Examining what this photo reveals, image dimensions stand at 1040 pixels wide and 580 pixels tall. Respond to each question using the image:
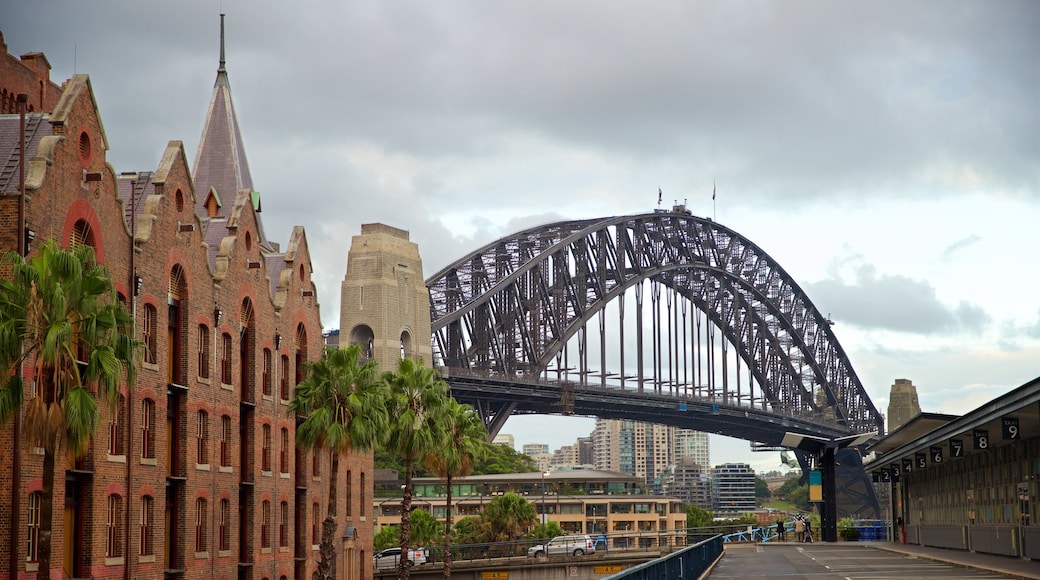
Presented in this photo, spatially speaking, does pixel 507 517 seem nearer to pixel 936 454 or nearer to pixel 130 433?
pixel 936 454

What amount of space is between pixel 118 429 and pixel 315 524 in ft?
79.7

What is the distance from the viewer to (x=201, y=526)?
53312 mm

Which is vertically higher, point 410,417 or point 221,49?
point 221,49

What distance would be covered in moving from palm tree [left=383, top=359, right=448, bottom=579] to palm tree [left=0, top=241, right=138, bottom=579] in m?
33.8

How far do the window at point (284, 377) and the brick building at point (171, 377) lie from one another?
0.31ft

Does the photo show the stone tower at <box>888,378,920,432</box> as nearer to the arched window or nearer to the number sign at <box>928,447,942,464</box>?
the number sign at <box>928,447,942,464</box>

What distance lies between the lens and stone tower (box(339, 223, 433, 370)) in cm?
11388

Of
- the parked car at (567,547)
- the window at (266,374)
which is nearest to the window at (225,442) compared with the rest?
the window at (266,374)

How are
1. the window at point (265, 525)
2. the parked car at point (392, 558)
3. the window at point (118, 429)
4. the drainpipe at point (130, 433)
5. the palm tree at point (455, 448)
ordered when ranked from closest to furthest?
the window at point (118, 429)
the drainpipe at point (130, 433)
the window at point (265, 525)
the palm tree at point (455, 448)
the parked car at point (392, 558)

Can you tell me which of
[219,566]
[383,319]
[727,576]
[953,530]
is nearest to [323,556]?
[219,566]

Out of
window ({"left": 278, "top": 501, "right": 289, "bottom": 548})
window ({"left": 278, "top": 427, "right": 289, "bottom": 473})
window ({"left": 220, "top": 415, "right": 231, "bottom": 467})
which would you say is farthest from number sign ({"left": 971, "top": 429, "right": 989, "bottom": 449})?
window ({"left": 278, "top": 501, "right": 289, "bottom": 548})

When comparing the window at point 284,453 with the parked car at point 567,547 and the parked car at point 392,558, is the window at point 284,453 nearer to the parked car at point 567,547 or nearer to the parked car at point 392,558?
the parked car at point 392,558

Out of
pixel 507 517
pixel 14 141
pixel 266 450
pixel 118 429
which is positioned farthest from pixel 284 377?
pixel 507 517

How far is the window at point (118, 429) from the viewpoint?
4556cm
